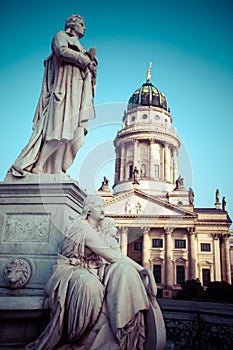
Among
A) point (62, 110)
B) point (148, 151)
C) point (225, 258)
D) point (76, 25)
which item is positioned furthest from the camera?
point (148, 151)

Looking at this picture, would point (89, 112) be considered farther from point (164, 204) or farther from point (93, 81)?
point (164, 204)

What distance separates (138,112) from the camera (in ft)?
177

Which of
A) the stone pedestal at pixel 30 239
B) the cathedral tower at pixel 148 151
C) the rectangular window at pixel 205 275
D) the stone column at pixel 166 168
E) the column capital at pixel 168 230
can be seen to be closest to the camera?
the stone pedestal at pixel 30 239

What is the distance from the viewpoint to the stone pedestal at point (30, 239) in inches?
102

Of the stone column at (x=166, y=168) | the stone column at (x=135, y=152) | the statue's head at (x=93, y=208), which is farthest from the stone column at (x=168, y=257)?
the statue's head at (x=93, y=208)

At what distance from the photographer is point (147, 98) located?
55.7 meters

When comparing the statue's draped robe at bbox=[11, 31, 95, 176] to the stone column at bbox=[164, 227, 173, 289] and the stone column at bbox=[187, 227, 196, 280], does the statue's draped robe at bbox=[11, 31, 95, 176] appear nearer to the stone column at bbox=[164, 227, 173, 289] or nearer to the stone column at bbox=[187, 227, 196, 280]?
the stone column at bbox=[164, 227, 173, 289]

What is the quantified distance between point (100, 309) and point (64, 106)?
102 inches

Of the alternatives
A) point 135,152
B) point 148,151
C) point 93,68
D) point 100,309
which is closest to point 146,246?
point 135,152

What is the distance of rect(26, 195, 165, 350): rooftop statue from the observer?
7.75 feet

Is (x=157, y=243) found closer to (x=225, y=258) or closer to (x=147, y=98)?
(x=225, y=258)

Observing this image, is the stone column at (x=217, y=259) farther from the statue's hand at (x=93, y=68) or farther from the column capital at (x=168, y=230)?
the statue's hand at (x=93, y=68)

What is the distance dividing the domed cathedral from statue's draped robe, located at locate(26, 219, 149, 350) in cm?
3583

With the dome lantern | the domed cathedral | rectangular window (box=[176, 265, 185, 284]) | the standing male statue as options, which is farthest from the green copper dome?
the standing male statue
